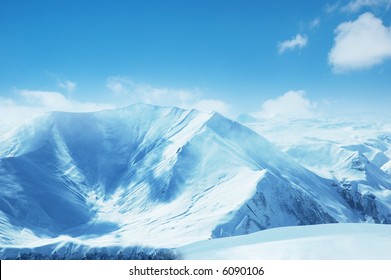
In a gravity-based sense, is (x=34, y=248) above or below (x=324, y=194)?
below

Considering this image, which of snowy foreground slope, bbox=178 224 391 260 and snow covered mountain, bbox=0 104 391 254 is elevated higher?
snow covered mountain, bbox=0 104 391 254

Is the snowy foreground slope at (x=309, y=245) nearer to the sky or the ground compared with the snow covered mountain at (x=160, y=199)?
nearer to the ground

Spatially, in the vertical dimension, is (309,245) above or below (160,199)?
below

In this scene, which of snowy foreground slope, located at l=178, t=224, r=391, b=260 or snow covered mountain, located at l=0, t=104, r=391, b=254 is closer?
snowy foreground slope, located at l=178, t=224, r=391, b=260

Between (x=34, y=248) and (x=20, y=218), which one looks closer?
(x=34, y=248)

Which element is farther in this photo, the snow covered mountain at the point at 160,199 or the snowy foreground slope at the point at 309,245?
the snow covered mountain at the point at 160,199

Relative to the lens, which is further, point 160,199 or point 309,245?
point 160,199
